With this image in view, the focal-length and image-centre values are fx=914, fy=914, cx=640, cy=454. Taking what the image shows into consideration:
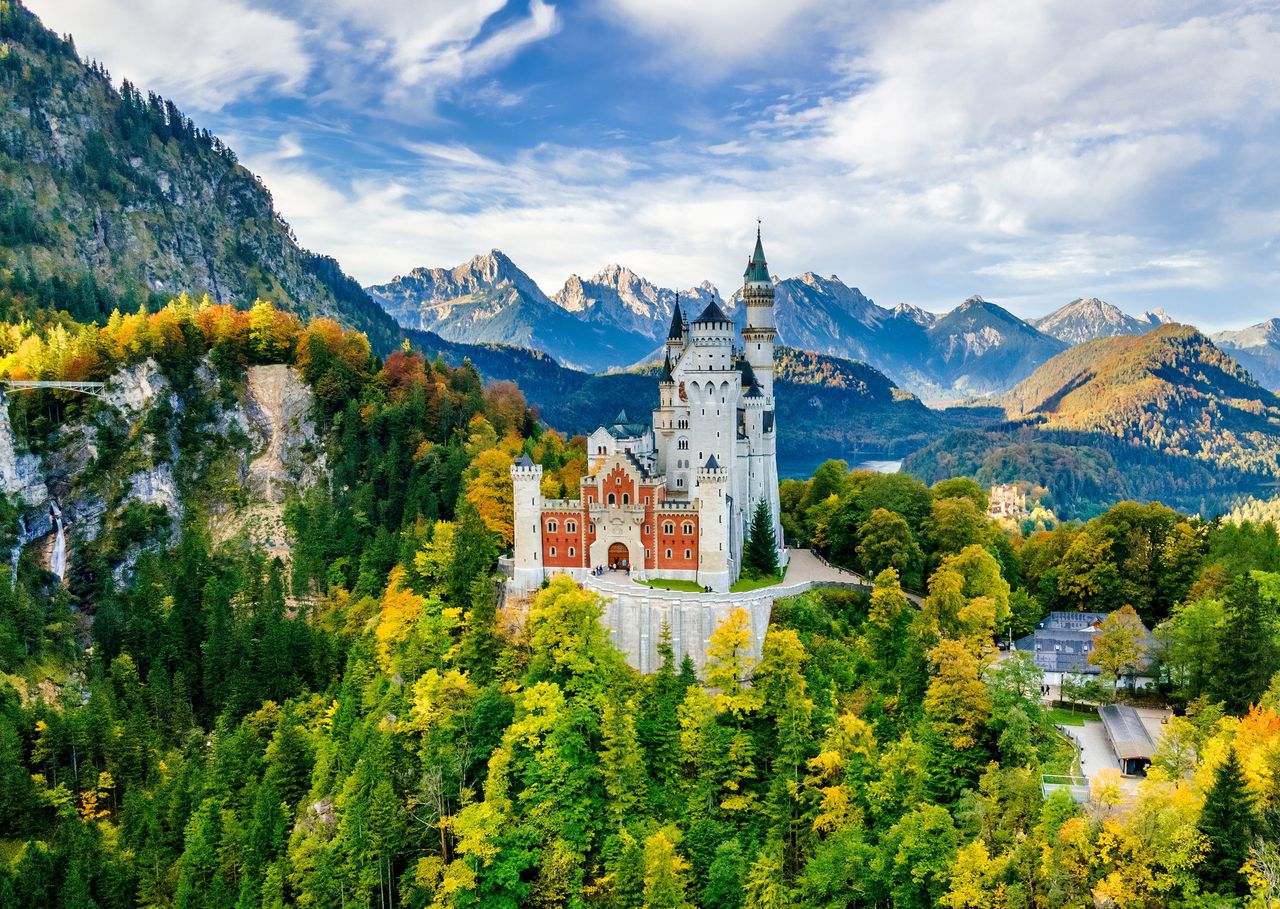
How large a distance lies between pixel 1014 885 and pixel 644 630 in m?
24.8

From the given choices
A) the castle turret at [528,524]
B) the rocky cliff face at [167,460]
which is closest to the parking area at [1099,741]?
the castle turret at [528,524]

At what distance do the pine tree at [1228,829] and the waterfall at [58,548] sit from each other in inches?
3803

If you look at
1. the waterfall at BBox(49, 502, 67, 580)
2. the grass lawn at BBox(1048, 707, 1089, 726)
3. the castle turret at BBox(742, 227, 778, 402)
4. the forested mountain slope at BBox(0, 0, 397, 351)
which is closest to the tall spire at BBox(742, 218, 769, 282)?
the castle turret at BBox(742, 227, 778, 402)

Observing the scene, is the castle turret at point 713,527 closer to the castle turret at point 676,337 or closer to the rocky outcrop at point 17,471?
the castle turret at point 676,337

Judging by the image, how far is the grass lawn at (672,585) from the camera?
56.8 metres

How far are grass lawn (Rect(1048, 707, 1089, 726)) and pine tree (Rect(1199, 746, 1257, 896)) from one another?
40.8 feet

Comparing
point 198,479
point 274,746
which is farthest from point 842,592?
point 198,479

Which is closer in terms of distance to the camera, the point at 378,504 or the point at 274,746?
the point at 274,746

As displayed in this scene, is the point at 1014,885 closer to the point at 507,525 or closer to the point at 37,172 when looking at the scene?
the point at 507,525

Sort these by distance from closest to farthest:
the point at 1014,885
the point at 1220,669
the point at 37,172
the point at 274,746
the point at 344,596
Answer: the point at 1014,885 → the point at 1220,669 → the point at 274,746 → the point at 344,596 → the point at 37,172

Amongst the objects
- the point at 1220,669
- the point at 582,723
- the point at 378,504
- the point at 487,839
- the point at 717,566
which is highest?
the point at 378,504

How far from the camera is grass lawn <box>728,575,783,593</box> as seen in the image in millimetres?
58688

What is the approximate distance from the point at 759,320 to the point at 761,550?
62.5 ft

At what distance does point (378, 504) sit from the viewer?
87938mm
